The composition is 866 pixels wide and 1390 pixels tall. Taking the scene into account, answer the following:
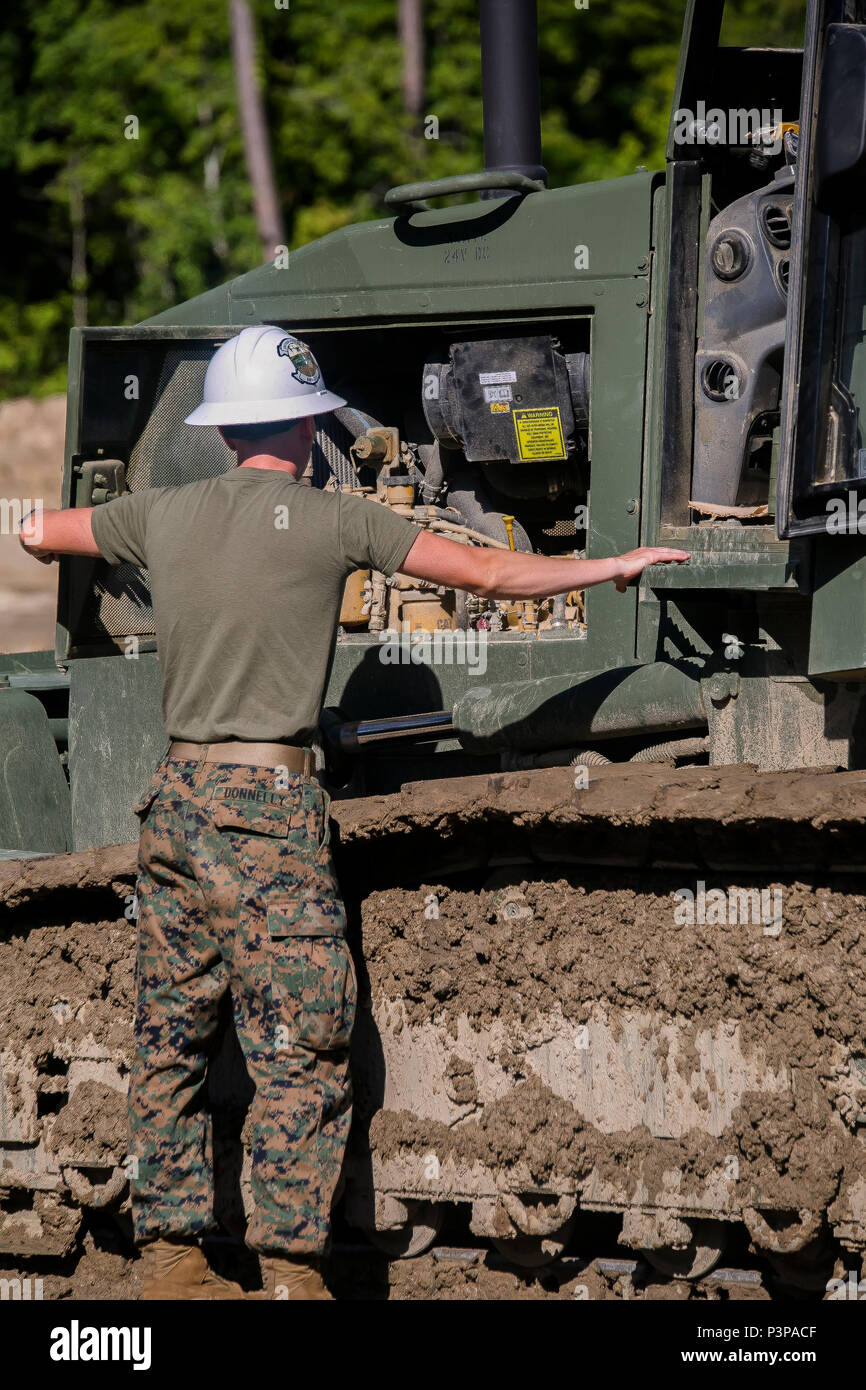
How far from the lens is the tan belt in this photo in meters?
3.61

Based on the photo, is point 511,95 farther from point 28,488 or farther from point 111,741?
point 28,488

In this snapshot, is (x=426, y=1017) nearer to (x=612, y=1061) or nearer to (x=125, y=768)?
(x=612, y=1061)

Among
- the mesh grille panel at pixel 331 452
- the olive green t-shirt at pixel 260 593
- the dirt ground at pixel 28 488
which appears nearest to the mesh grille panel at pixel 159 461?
the mesh grille panel at pixel 331 452

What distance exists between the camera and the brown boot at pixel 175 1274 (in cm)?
371

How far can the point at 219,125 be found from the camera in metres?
18.1

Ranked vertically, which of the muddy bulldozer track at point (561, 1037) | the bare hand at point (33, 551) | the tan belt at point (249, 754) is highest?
the bare hand at point (33, 551)

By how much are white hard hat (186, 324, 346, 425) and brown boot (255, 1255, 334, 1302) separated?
1.82 meters

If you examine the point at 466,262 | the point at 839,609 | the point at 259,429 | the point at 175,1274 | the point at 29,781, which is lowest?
the point at 175,1274

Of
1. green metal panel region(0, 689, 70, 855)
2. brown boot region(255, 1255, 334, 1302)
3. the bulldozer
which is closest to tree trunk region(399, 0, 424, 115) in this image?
the bulldozer

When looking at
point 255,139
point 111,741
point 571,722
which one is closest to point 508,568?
point 571,722

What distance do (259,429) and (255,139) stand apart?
14.7 m

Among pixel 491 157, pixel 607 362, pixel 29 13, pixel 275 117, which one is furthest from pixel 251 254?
pixel 607 362

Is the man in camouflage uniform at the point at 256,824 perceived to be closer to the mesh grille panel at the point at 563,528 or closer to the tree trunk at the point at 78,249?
the mesh grille panel at the point at 563,528

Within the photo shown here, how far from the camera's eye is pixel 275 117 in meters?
18.0
